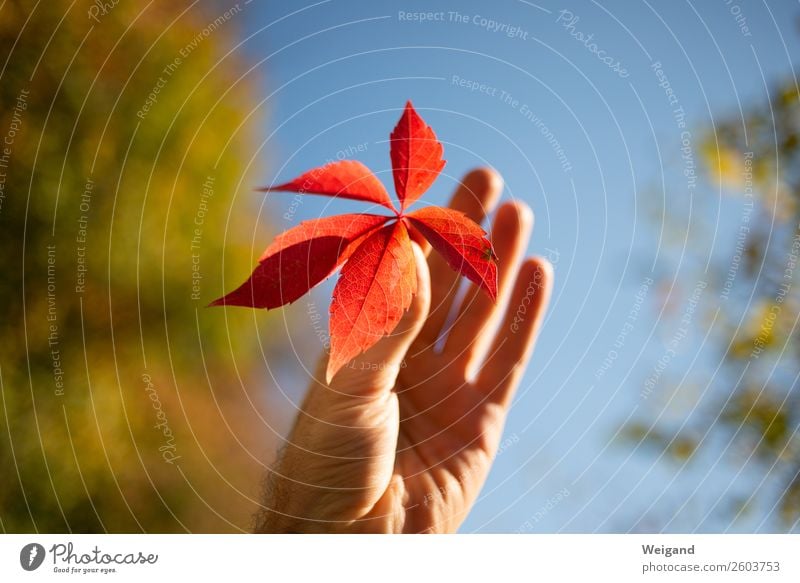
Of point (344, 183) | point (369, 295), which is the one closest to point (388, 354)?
point (369, 295)

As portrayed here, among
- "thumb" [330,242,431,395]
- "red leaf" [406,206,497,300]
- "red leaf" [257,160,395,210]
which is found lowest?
"thumb" [330,242,431,395]

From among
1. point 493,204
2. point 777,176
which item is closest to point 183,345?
point 493,204

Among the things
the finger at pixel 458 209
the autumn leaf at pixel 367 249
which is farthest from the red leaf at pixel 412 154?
the finger at pixel 458 209

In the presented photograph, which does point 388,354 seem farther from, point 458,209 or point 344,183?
point 458,209

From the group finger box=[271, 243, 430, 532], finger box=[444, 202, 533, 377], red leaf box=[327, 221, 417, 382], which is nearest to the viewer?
red leaf box=[327, 221, 417, 382]

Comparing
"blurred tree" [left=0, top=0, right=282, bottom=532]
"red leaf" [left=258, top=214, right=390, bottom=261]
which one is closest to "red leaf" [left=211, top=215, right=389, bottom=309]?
"red leaf" [left=258, top=214, right=390, bottom=261]

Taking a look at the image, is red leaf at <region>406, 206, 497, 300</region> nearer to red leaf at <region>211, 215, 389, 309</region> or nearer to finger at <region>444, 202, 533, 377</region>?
red leaf at <region>211, 215, 389, 309</region>
